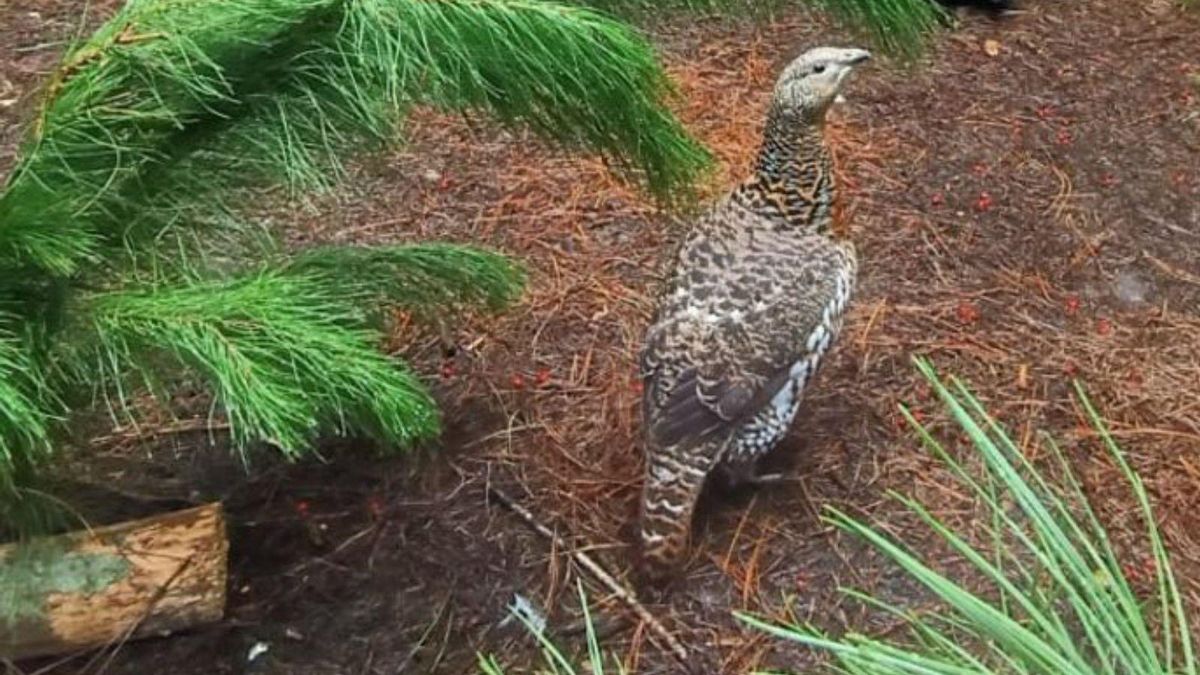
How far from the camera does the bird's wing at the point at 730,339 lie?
182cm

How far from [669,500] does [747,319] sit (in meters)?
0.25

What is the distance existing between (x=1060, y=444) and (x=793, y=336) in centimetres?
48

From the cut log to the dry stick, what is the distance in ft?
1.29

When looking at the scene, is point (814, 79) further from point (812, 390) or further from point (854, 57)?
point (812, 390)

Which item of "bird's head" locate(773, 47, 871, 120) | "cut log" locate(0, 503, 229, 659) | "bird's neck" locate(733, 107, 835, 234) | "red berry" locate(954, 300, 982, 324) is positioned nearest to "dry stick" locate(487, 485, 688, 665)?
"cut log" locate(0, 503, 229, 659)

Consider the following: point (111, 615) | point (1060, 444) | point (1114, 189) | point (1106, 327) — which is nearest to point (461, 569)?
point (111, 615)

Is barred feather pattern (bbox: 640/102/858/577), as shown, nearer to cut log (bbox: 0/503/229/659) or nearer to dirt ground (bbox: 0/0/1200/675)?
dirt ground (bbox: 0/0/1200/675)

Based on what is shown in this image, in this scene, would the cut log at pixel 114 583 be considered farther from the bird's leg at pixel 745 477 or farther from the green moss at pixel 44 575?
the bird's leg at pixel 745 477

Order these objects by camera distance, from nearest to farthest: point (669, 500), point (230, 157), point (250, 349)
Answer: point (250, 349) < point (230, 157) < point (669, 500)

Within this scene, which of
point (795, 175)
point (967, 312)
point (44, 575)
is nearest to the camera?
point (44, 575)

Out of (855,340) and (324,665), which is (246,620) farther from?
(855,340)

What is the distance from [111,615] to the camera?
5.54ft

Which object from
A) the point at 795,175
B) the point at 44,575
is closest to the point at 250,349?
the point at 44,575

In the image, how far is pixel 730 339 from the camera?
1.84 metres
